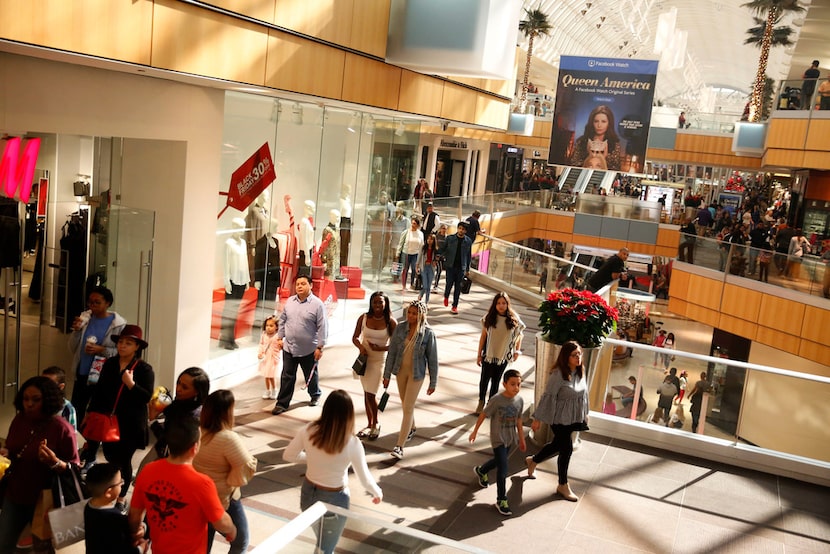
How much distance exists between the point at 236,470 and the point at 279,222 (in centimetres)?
720

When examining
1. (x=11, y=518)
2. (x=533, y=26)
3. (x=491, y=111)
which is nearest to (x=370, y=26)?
(x=491, y=111)

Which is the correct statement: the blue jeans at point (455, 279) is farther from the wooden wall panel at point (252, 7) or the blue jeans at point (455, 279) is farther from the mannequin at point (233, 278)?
the wooden wall panel at point (252, 7)

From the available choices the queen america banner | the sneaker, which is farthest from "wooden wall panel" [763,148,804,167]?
the sneaker

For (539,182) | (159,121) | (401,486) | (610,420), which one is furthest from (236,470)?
(539,182)

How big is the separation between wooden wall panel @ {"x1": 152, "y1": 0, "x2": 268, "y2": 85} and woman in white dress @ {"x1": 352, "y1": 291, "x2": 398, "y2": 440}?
272cm

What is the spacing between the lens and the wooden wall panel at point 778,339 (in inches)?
790

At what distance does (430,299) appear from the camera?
696 inches

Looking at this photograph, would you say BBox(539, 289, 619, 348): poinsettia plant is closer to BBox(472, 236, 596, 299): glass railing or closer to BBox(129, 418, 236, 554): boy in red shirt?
BBox(129, 418, 236, 554): boy in red shirt

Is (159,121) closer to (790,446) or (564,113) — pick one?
(790,446)

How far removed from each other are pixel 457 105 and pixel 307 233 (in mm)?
3418

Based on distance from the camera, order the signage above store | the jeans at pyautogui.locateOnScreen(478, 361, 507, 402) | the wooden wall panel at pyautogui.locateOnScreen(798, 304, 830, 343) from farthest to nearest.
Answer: the signage above store
the wooden wall panel at pyautogui.locateOnScreen(798, 304, 830, 343)
the jeans at pyautogui.locateOnScreen(478, 361, 507, 402)

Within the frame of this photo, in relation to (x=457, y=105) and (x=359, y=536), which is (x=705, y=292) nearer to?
(x=457, y=105)

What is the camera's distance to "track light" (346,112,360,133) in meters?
13.6

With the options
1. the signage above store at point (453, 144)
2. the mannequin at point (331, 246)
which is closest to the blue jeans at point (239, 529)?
the mannequin at point (331, 246)
